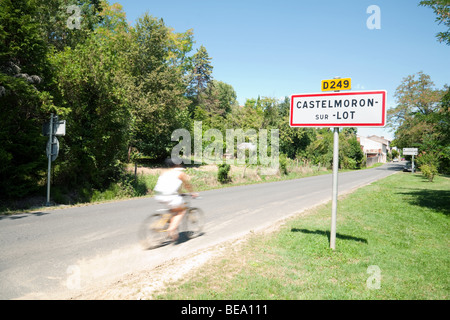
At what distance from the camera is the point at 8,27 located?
379 inches

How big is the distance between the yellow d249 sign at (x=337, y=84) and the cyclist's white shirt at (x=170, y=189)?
364 cm

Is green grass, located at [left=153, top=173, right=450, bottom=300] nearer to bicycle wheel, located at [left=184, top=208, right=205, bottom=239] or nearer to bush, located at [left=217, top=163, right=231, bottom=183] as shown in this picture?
bicycle wheel, located at [left=184, top=208, right=205, bottom=239]

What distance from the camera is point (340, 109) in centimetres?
489

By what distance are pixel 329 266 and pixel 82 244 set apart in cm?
485

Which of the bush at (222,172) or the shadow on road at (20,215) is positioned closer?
the shadow on road at (20,215)

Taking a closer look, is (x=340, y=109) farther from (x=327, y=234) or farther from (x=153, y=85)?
(x=153, y=85)

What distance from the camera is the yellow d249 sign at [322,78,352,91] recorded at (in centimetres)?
481

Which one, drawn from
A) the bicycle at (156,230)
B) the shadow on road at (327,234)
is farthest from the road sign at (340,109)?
the bicycle at (156,230)

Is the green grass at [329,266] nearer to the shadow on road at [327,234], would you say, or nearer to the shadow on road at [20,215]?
the shadow on road at [327,234]

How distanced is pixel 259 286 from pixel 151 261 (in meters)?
2.11

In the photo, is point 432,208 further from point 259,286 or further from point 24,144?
point 24,144

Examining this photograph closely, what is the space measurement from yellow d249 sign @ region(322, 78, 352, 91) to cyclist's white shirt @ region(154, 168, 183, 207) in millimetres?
3639

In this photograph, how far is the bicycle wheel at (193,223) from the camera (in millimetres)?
6199

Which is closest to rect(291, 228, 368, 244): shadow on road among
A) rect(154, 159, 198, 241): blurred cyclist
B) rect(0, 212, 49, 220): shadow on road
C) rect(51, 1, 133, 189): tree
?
rect(154, 159, 198, 241): blurred cyclist
